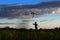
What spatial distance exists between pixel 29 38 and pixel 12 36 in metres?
4.65

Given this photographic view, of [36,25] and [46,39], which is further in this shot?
[36,25]

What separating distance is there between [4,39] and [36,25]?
32.2m

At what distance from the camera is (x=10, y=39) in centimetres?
6047

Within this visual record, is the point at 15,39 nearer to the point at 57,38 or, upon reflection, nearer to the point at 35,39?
the point at 35,39

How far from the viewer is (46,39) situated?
6275cm

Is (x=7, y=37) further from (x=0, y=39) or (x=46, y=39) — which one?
(x=46, y=39)

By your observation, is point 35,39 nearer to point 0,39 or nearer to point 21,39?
point 21,39

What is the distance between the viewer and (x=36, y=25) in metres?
92.7

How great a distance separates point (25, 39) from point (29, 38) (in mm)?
1251

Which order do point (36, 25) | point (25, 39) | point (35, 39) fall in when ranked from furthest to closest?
1. point (36, 25)
2. point (25, 39)
3. point (35, 39)

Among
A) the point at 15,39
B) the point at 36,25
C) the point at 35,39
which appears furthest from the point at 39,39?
the point at 36,25

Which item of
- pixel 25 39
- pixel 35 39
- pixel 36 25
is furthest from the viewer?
pixel 36 25

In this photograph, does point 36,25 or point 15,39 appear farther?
point 36,25

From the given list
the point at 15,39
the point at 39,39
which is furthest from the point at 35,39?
the point at 15,39
